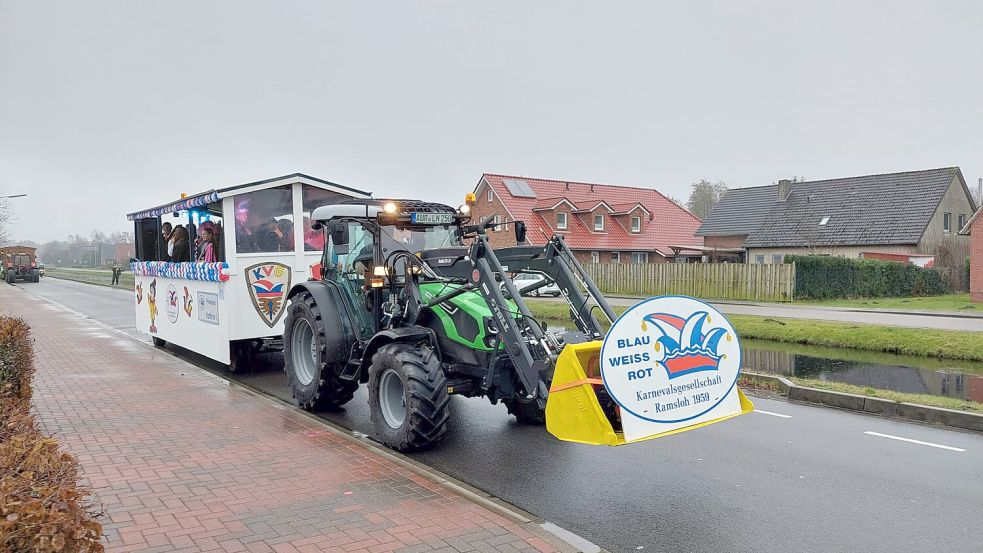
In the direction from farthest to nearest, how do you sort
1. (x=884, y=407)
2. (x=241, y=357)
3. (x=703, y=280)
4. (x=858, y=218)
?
(x=858, y=218)
(x=703, y=280)
(x=241, y=357)
(x=884, y=407)

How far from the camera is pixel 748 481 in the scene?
6.07m

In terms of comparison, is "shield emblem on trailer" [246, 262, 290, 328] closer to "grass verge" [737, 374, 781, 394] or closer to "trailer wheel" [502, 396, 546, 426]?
"trailer wheel" [502, 396, 546, 426]

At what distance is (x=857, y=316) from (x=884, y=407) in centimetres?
1357

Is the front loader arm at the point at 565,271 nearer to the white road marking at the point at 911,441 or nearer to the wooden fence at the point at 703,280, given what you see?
the white road marking at the point at 911,441

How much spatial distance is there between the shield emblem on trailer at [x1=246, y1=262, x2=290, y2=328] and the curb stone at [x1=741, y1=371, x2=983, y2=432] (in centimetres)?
749

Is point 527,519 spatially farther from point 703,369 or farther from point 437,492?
point 703,369

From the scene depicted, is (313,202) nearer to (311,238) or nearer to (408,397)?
(311,238)

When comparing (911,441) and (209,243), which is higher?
(209,243)

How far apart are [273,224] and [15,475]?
8379 mm

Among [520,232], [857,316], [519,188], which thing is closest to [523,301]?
[520,232]

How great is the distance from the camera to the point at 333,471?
5.97 meters

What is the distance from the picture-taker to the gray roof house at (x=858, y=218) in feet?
117

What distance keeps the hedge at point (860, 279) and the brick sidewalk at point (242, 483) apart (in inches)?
945

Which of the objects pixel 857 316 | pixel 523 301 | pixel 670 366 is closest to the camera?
pixel 670 366
